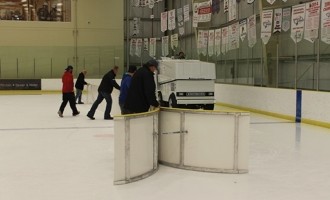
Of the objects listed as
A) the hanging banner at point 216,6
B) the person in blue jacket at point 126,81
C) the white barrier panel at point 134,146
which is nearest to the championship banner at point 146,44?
the hanging banner at point 216,6

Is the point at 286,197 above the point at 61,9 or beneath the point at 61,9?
beneath

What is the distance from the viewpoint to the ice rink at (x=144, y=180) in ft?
18.3

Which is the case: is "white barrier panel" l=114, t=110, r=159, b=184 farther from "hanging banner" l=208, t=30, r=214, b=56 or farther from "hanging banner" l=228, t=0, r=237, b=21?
"hanging banner" l=208, t=30, r=214, b=56

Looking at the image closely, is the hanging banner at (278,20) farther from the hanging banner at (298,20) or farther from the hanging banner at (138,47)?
the hanging banner at (138,47)

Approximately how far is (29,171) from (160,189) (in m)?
2.23

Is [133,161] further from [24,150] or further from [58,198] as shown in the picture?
[24,150]

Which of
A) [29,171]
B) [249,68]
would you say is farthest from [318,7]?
[29,171]

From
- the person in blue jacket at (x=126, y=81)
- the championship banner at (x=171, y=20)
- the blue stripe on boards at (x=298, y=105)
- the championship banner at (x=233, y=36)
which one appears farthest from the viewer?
the championship banner at (x=171, y=20)

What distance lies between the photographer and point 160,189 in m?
5.79

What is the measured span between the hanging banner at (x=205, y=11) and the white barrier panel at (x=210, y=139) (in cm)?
1345

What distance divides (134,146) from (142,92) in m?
1.28

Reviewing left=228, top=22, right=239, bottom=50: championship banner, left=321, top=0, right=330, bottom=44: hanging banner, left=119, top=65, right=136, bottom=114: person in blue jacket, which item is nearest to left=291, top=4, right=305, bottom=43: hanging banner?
left=321, top=0, right=330, bottom=44: hanging banner

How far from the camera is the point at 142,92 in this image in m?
7.06

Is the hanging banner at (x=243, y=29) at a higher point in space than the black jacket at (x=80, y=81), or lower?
higher
